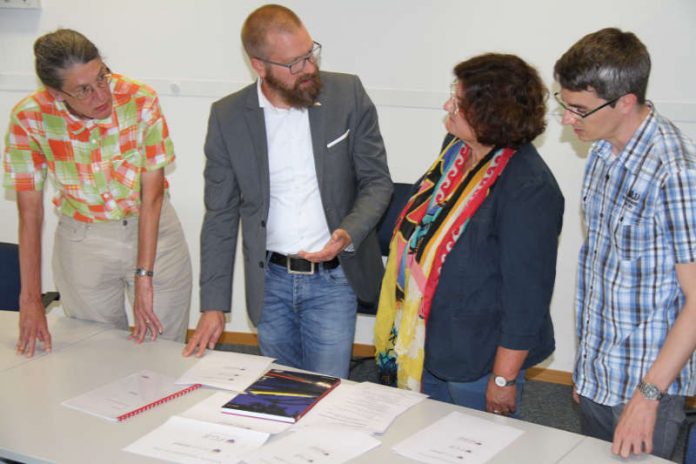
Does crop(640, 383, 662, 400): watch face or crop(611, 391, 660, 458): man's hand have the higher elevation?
crop(640, 383, 662, 400): watch face

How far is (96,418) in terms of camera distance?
2.11 metres

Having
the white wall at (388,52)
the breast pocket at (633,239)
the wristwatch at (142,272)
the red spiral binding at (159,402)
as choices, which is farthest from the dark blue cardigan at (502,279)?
the white wall at (388,52)

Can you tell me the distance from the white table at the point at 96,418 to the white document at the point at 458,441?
0.09ft

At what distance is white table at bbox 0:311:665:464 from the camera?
1.91m

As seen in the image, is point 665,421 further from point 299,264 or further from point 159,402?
point 159,402

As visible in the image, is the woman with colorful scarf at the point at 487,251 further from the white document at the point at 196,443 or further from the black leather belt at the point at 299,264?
the white document at the point at 196,443

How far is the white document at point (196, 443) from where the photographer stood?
6.23 ft

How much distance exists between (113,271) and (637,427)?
1801mm

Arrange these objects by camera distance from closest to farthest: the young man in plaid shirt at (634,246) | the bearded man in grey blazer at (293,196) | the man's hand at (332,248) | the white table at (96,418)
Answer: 1. the young man in plaid shirt at (634,246)
2. the white table at (96,418)
3. the man's hand at (332,248)
4. the bearded man in grey blazer at (293,196)

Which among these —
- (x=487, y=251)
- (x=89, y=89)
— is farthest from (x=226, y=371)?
(x=89, y=89)

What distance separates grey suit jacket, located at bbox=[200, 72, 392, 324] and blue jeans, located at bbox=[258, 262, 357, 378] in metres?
0.05

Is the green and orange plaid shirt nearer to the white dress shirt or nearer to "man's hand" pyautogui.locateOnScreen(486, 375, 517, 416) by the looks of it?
the white dress shirt

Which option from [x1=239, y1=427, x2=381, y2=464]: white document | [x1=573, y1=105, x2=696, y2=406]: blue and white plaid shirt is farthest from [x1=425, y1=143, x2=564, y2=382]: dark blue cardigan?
[x1=239, y1=427, x2=381, y2=464]: white document

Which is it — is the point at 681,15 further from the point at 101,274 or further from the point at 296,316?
the point at 101,274
